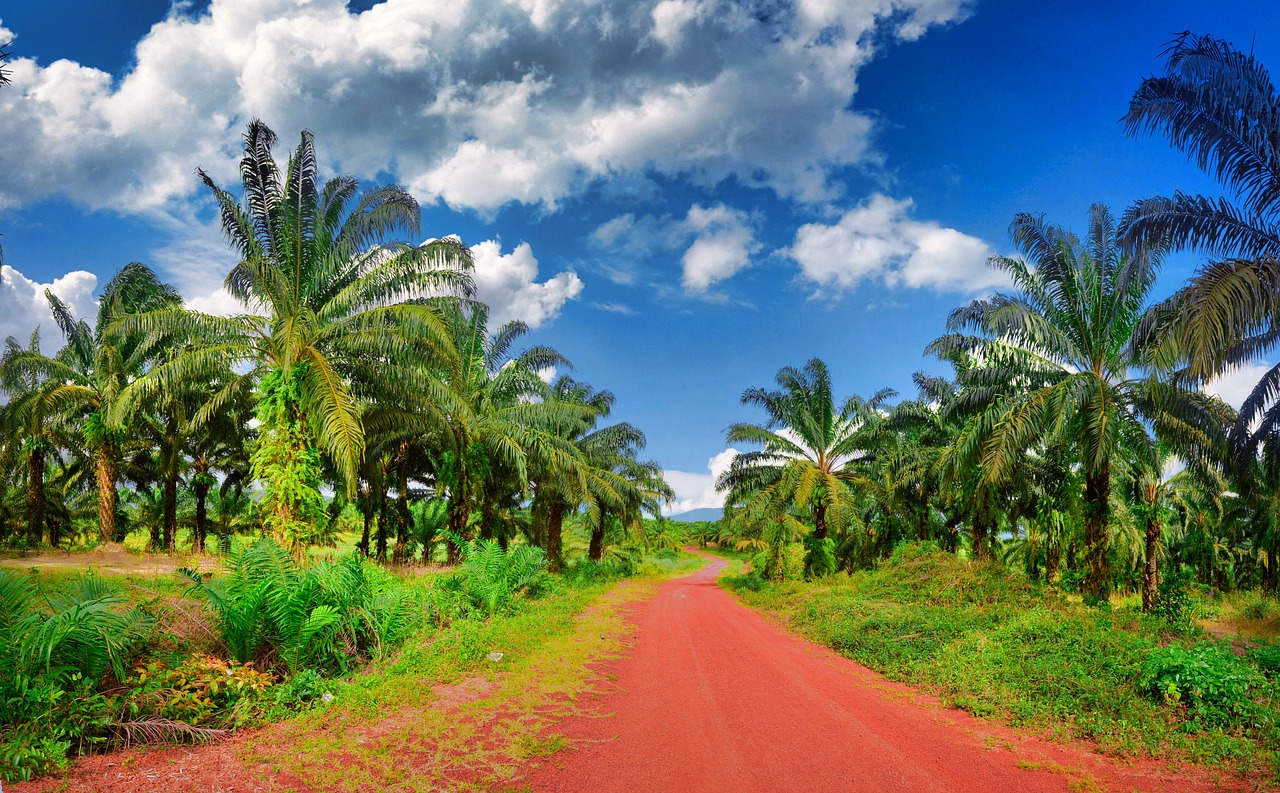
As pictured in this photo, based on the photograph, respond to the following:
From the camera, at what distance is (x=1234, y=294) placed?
1016 centimetres

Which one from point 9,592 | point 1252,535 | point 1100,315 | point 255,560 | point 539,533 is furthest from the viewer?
point 539,533

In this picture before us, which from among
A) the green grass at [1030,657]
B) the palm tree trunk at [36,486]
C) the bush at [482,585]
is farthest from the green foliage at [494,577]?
the palm tree trunk at [36,486]

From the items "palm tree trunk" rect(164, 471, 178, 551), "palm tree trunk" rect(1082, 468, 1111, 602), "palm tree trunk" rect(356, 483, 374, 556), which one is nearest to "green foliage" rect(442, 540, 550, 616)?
"palm tree trunk" rect(356, 483, 374, 556)

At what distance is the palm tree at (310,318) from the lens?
47.4 feet

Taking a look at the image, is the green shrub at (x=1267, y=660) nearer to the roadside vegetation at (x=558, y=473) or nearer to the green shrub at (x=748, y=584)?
the roadside vegetation at (x=558, y=473)

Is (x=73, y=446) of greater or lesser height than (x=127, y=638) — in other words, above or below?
above

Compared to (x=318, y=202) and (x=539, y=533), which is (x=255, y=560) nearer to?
(x=318, y=202)

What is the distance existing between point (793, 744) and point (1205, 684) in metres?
4.78

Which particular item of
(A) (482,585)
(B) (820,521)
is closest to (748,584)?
(B) (820,521)

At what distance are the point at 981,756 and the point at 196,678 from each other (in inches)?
298

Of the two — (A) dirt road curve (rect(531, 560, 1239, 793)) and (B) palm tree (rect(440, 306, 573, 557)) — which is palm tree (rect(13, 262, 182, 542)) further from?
(A) dirt road curve (rect(531, 560, 1239, 793))

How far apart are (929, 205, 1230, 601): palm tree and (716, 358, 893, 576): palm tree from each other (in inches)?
316

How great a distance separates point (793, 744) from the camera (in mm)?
6488

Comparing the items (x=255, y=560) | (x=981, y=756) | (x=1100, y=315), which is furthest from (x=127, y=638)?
(x=1100, y=315)
